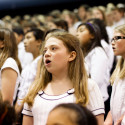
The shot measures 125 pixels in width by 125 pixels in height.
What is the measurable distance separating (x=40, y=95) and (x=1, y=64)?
87 cm

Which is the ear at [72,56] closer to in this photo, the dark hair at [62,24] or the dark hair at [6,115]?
the dark hair at [6,115]

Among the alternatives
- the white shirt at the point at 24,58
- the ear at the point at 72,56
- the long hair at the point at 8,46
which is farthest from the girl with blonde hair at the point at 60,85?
the white shirt at the point at 24,58

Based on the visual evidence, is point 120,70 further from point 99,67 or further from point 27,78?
point 27,78

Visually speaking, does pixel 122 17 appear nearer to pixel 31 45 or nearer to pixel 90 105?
pixel 31 45

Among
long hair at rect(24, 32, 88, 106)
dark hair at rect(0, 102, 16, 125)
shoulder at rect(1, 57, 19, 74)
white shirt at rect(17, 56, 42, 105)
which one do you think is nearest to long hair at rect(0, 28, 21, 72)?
shoulder at rect(1, 57, 19, 74)

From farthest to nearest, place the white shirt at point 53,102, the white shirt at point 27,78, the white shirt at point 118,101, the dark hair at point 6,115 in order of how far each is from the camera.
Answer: the white shirt at point 27,78 < the white shirt at point 118,101 < the white shirt at point 53,102 < the dark hair at point 6,115

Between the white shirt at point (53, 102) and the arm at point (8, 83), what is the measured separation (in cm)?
63

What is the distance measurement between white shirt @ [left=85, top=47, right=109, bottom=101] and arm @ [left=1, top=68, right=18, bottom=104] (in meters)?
0.97

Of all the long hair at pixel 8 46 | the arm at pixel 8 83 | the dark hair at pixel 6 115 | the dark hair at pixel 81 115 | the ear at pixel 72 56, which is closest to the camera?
the dark hair at pixel 81 115

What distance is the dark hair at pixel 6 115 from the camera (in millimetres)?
1426

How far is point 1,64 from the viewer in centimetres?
274

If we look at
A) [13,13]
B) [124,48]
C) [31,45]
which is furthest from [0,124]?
[13,13]

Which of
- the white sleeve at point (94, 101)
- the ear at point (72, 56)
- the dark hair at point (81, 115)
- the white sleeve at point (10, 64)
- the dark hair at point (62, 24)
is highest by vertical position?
the dark hair at point (62, 24)

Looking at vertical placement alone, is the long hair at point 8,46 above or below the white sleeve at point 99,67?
above
